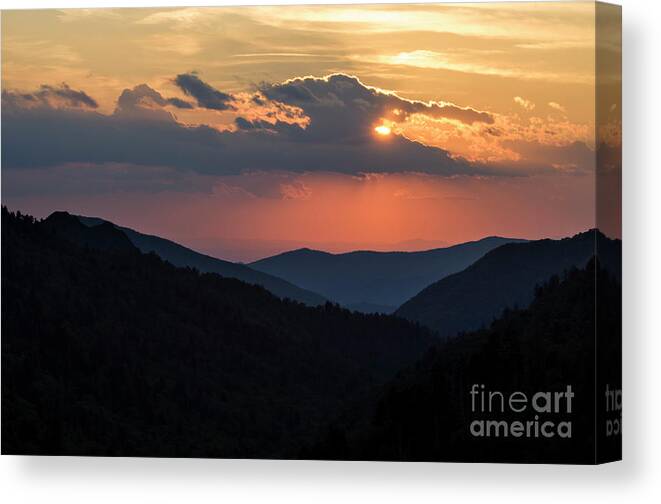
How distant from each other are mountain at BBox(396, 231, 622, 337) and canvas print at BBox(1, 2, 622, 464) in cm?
2

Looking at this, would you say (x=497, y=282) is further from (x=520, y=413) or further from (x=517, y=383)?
(x=520, y=413)

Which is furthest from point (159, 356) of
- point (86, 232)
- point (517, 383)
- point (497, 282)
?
point (517, 383)

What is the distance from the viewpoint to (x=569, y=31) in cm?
1412

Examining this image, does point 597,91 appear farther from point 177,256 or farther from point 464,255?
point 177,256

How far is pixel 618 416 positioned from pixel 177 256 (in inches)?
165

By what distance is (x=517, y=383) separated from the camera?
556 inches

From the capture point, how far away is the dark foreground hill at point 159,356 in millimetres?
14773

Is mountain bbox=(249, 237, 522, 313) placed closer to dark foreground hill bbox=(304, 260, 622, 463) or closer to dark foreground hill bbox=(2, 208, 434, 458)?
dark foreground hill bbox=(2, 208, 434, 458)

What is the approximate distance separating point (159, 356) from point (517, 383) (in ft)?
10.6

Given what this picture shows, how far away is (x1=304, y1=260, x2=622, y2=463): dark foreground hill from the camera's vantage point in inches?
550

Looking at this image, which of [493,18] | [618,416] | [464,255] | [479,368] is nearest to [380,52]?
[493,18]

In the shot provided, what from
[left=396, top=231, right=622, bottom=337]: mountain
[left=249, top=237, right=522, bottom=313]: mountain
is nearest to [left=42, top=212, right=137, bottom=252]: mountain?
[left=249, top=237, right=522, bottom=313]: mountain

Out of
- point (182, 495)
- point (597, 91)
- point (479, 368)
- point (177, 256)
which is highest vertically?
point (597, 91)

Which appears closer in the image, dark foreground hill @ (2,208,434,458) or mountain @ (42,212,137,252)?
dark foreground hill @ (2,208,434,458)
